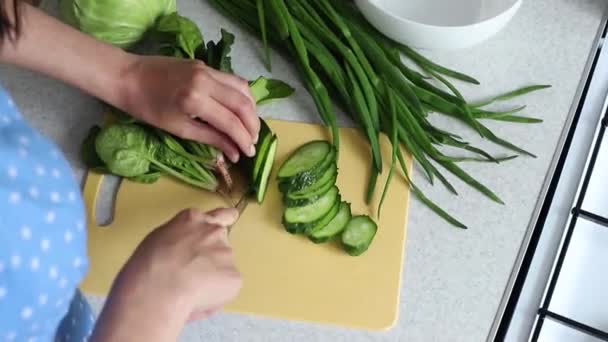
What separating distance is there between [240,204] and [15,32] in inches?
12.0

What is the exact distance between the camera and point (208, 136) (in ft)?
2.87

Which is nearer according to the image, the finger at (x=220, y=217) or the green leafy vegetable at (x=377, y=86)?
the finger at (x=220, y=217)

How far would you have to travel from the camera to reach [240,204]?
89 centimetres

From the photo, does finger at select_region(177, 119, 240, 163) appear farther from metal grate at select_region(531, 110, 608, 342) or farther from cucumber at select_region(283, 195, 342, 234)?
metal grate at select_region(531, 110, 608, 342)

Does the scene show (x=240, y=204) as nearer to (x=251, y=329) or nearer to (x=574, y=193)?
(x=251, y=329)

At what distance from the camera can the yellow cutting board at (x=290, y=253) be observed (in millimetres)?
826

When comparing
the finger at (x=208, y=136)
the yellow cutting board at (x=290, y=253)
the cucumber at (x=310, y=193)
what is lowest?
the yellow cutting board at (x=290, y=253)

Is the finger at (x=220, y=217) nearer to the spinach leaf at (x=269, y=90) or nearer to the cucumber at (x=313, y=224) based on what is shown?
the cucumber at (x=313, y=224)

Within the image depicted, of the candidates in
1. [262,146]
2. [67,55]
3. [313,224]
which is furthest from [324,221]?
[67,55]

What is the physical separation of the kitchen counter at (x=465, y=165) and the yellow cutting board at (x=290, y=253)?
17 millimetres

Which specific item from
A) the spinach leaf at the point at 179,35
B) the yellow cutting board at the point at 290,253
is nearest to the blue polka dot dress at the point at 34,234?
the yellow cutting board at the point at 290,253

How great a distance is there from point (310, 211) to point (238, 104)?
144 mm

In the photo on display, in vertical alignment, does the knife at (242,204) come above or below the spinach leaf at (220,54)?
below

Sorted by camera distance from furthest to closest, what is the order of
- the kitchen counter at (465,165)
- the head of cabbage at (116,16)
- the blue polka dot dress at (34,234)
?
Answer: the head of cabbage at (116,16) → the kitchen counter at (465,165) → the blue polka dot dress at (34,234)
